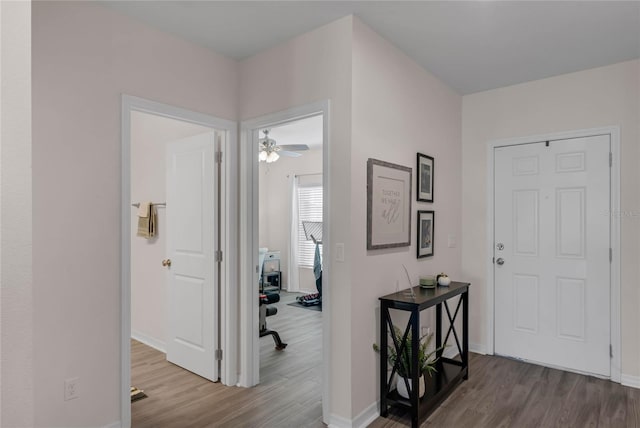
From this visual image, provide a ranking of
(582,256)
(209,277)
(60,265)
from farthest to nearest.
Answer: (582,256), (209,277), (60,265)

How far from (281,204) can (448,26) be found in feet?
16.8

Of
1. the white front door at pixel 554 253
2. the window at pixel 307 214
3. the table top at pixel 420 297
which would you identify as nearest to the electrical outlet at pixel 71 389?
the table top at pixel 420 297

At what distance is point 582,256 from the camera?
3.35 metres

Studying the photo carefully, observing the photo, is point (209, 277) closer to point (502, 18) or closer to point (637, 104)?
point (502, 18)

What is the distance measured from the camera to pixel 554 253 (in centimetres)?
348

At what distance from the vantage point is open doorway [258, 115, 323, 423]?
5066 millimetres

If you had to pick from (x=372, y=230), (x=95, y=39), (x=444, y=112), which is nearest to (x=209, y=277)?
(x=372, y=230)

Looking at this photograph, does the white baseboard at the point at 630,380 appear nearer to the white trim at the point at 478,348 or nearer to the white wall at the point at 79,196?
the white trim at the point at 478,348

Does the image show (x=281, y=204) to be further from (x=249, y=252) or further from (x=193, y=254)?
(x=249, y=252)

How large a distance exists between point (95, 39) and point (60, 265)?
1339 millimetres

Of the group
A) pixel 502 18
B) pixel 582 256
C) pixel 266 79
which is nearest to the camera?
pixel 502 18

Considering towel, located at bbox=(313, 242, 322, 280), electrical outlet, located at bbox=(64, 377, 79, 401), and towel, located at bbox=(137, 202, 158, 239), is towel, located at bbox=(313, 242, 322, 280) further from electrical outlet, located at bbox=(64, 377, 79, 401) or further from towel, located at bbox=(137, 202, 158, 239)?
electrical outlet, located at bbox=(64, 377, 79, 401)

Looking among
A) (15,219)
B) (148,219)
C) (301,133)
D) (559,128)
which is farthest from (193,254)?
(559,128)

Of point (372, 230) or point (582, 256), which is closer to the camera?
point (372, 230)
